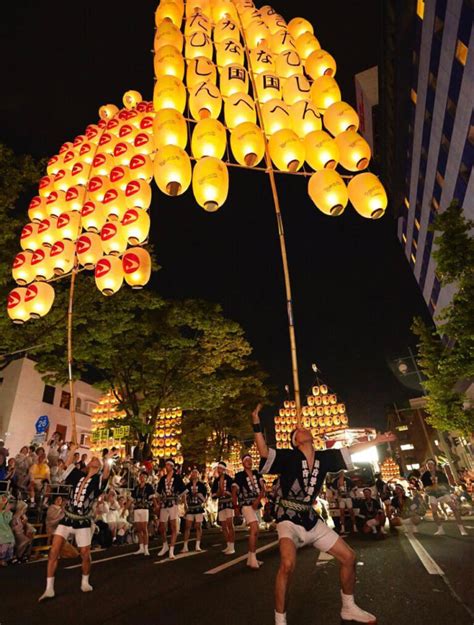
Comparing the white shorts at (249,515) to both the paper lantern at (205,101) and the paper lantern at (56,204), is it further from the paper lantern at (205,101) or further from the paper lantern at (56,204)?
the paper lantern at (56,204)

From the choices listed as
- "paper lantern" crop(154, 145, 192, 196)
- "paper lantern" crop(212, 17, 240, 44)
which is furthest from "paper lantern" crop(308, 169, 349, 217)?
"paper lantern" crop(212, 17, 240, 44)

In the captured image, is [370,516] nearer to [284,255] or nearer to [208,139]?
[284,255]

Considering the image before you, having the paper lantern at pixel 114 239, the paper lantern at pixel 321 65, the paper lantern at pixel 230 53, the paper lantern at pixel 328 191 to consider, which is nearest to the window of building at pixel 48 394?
the paper lantern at pixel 114 239

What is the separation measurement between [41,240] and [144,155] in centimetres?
369

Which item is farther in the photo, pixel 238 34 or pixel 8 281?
pixel 8 281

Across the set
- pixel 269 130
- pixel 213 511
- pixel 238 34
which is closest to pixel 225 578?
pixel 269 130

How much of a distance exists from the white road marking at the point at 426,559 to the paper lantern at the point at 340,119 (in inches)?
320

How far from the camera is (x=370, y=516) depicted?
41.2 feet

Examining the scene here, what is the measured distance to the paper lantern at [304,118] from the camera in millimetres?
8234

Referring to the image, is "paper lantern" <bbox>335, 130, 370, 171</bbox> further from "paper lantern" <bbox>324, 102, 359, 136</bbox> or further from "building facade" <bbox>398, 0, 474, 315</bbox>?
"building facade" <bbox>398, 0, 474, 315</bbox>

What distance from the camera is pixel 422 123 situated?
26.4 meters

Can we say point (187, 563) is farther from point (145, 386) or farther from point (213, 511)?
point (213, 511)

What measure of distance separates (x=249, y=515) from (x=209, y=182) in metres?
7.38

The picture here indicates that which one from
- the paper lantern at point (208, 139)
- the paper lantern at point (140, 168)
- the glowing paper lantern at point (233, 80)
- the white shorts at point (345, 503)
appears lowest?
the white shorts at point (345, 503)
